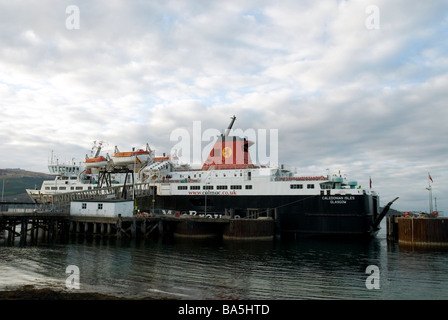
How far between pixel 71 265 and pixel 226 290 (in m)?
11.4

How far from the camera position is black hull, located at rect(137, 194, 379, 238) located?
35625 mm

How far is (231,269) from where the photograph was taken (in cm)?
2114

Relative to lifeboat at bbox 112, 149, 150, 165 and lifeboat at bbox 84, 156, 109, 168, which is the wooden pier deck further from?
lifeboat at bbox 84, 156, 109, 168

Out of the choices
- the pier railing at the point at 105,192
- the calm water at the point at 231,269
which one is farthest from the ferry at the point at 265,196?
the calm water at the point at 231,269

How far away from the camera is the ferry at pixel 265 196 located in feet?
118

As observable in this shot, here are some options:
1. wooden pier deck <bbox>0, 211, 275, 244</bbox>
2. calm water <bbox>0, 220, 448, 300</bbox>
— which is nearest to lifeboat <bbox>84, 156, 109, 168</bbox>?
wooden pier deck <bbox>0, 211, 275, 244</bbox>

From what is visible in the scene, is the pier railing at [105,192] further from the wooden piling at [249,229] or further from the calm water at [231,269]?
the wooden piling at [249,229]

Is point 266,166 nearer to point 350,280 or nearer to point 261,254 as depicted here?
point 261,254

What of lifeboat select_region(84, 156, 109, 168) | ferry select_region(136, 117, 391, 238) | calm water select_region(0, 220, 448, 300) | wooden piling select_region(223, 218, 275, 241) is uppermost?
lifeboat select_region(84, 156, 109, 168)

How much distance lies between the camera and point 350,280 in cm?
1877

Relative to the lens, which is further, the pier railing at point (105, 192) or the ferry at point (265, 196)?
the pier railing at point (105, 192)

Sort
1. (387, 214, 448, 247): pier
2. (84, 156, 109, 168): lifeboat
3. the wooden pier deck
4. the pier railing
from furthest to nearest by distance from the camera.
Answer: (84, 156, 109, 168): lifeboat < the pier railing < the wooden pier deck < (387, 214, 448, 247): pier

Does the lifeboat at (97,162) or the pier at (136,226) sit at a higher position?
the lifeboat at (97,162)
